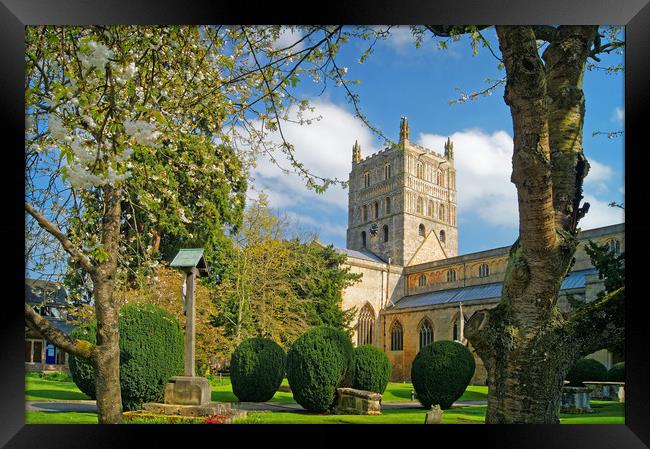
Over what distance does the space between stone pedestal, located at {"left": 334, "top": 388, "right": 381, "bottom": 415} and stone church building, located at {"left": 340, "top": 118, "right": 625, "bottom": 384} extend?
1188 centimetres

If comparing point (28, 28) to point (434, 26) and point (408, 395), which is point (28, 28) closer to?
point (434, 26)

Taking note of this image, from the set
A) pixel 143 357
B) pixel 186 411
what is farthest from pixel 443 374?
pixel 143 357

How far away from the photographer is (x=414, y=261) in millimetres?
40906

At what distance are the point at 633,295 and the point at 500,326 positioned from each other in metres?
1.89

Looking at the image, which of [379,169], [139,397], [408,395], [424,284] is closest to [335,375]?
[139,397]

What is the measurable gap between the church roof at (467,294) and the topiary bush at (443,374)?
13.6 m

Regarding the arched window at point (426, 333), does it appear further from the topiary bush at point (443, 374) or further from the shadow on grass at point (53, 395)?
the shadow on grass at point (53, 395)

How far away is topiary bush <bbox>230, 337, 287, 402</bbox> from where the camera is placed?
13.2 meters

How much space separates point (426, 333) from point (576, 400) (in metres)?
18.7

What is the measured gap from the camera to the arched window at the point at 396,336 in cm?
3291

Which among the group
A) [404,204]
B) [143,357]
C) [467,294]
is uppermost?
[404,204]

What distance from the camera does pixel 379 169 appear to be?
4509 centimetres

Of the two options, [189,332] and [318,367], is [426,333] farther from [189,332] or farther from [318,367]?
[189,332]

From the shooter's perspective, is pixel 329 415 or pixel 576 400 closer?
pixel 329 415
